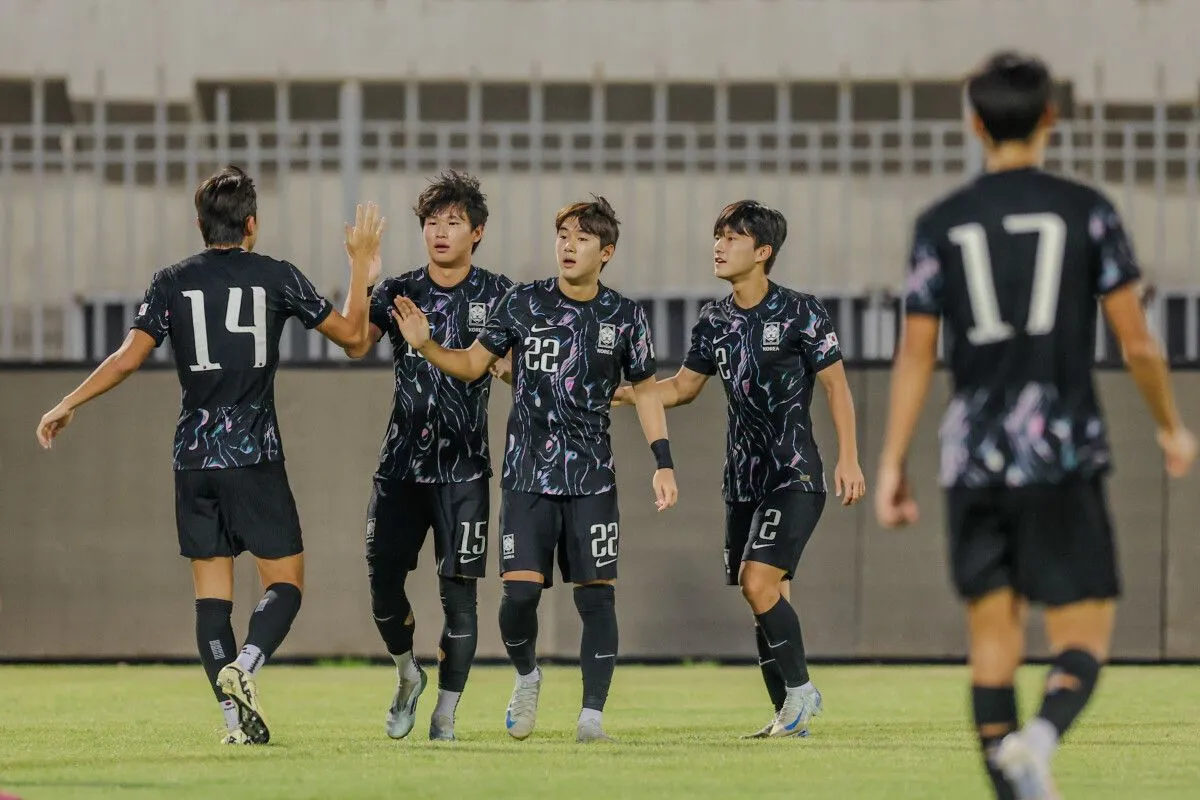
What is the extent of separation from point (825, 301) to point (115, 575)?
14.0ft

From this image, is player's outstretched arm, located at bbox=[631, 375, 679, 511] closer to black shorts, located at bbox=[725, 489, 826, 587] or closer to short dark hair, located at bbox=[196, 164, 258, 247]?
black shorts, located at bbox=[725, 489, 826, 587]

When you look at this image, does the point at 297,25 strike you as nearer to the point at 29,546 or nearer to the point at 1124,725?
the point at 29,546

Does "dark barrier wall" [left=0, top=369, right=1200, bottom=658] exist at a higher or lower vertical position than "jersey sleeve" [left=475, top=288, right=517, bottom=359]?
lower

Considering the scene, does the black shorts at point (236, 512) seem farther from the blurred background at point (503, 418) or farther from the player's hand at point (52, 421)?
the blurred background at point (503, 418)

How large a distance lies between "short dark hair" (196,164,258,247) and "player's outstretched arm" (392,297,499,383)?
2.05 ft

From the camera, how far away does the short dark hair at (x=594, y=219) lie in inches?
295

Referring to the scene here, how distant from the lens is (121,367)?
7371 millimetres

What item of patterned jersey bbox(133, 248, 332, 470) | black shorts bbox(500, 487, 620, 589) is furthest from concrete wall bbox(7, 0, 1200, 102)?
black shorts bbox(500, 487, 620, 589)

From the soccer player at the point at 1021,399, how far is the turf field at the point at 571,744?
1.17 meters

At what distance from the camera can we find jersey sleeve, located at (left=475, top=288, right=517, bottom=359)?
24.6 ft

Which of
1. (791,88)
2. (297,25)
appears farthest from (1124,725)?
(297,25)

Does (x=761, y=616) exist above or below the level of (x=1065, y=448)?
below

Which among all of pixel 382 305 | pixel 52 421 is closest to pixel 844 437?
pixel 382 305

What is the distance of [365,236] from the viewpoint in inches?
291
